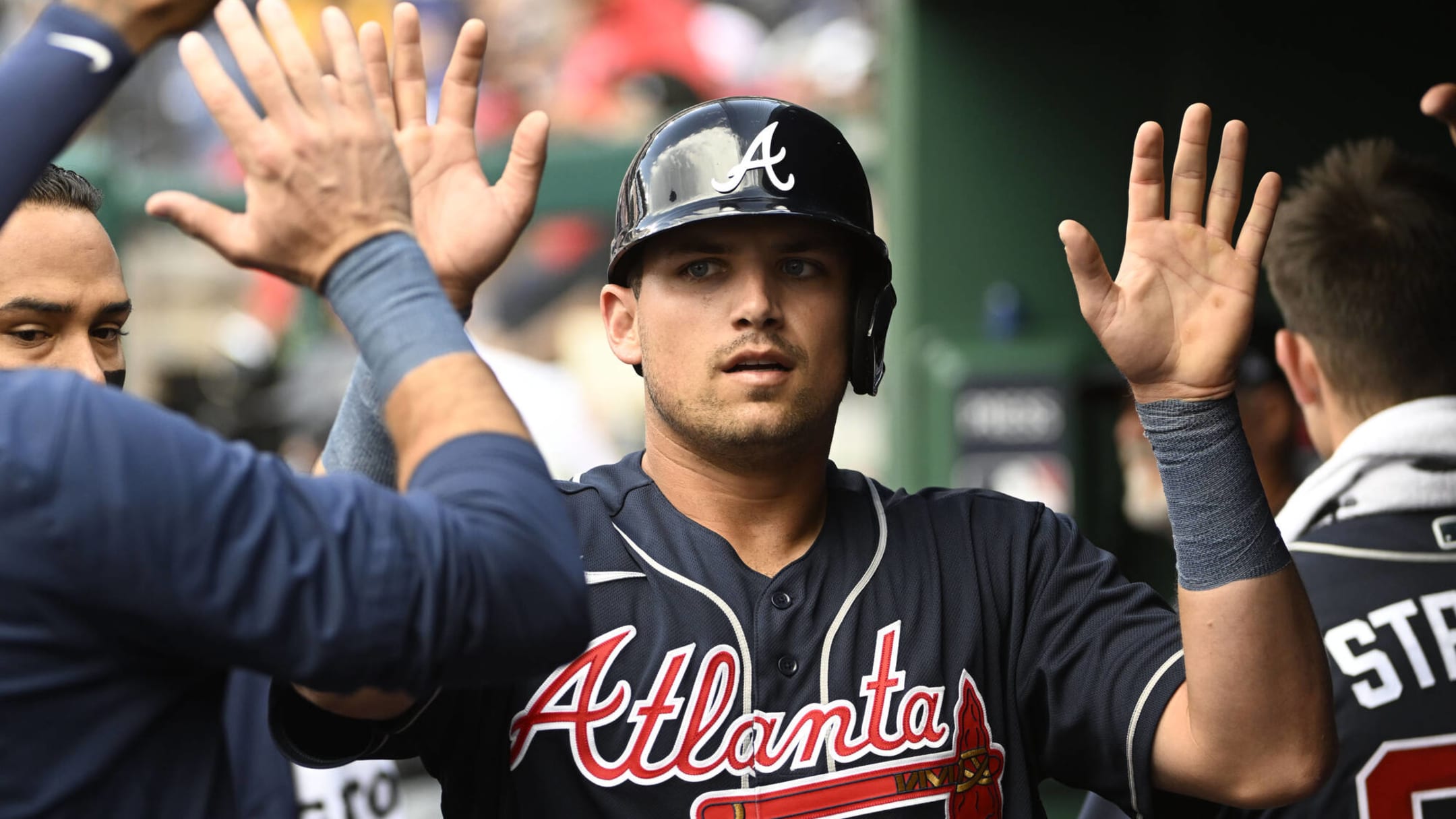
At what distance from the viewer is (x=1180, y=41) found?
13.5 ft

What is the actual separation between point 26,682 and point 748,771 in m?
0.81

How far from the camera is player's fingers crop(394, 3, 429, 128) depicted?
68.1 inches

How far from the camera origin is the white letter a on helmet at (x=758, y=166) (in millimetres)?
1873

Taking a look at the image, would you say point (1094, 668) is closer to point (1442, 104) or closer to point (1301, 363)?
point (1301, 363)

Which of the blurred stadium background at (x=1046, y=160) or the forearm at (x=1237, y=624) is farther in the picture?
the blurred stadium background at (x=1046, y=160)

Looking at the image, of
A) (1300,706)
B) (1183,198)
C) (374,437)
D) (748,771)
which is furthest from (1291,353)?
(374,437)

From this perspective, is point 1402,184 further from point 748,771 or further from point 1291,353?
point 748,771

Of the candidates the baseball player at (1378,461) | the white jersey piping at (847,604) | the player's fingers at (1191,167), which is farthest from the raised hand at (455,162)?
the baseball player at (1378,461)

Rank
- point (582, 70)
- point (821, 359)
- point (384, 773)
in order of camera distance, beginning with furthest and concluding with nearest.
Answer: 1. point (582, 70)
2. point (384, 773)
3. point (821, 359)

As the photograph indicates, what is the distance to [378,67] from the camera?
1.74 m

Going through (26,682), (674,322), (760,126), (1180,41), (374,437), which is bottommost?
(26,682)

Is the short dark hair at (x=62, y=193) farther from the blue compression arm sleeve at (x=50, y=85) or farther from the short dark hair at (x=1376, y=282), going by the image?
the short dark hair at (x=1376, y=282)

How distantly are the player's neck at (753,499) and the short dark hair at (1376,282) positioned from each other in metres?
0.85

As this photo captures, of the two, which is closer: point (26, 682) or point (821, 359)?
point (26, 682)
